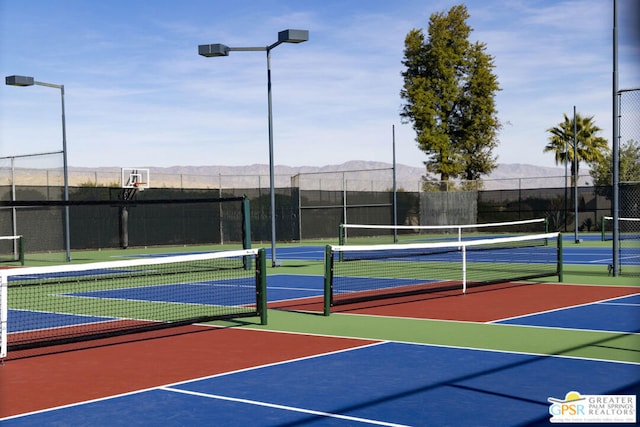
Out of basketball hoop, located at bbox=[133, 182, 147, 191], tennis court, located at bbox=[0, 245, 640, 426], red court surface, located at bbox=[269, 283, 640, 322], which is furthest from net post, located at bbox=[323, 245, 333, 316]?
basketball hoop, located at bbox=[133, 182, 147, 191]

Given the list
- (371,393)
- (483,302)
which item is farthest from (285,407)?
(483,302)

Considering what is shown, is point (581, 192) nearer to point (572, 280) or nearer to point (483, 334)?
point (572, 280)

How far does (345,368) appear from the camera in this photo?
28.1 ft

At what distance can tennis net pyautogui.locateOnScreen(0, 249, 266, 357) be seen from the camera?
10789 mm

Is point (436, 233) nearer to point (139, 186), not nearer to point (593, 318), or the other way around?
point (139, 186)

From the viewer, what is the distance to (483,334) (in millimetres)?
10617

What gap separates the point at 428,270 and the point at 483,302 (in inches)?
292

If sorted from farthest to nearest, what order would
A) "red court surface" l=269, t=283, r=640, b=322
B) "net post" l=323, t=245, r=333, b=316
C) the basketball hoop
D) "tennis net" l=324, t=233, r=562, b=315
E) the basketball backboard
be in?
the basketball backboard
the basketball hoop
"tennis net" l=324, t=233, r=562, b=315
"red court surface" l=269, t=283, r=640, b=322
"net post" l=323, t=245, r=333, b=316

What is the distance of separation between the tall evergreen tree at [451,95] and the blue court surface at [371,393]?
4915 cm

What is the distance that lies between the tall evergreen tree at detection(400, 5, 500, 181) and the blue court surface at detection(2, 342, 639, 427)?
161 feet

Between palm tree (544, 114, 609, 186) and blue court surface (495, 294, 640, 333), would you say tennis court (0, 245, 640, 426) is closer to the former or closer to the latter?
blue court surface (495, 294, 640, 333)

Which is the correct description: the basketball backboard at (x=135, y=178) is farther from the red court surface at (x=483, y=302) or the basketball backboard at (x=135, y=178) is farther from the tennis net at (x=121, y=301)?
the red court surface at (x=483, y=302)

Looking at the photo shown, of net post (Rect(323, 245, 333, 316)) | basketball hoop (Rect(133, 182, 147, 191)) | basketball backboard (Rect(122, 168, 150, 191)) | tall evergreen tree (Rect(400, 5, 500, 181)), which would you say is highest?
tall evergreen tree (Rect(400, 5, 500, 181))

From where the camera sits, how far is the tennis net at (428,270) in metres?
14.4
